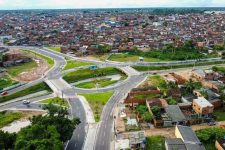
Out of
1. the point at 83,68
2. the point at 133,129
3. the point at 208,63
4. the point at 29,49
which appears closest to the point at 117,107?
the point at 133,129

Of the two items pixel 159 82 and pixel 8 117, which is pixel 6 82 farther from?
pixel 159 82

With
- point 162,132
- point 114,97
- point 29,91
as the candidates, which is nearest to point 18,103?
point 29,91

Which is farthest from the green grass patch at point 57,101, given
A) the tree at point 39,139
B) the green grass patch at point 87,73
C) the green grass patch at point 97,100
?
the tree at point 39,139

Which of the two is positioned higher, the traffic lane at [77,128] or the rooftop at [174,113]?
the rooftop at [174,113]

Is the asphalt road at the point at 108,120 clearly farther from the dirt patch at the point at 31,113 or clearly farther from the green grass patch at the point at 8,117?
the green grass patch at the point at 8,117

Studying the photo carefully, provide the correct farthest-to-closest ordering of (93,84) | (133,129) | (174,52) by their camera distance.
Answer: (174,52) → (93,84) → (133,129)

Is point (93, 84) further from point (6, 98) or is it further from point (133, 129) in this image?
point (133, 129)
